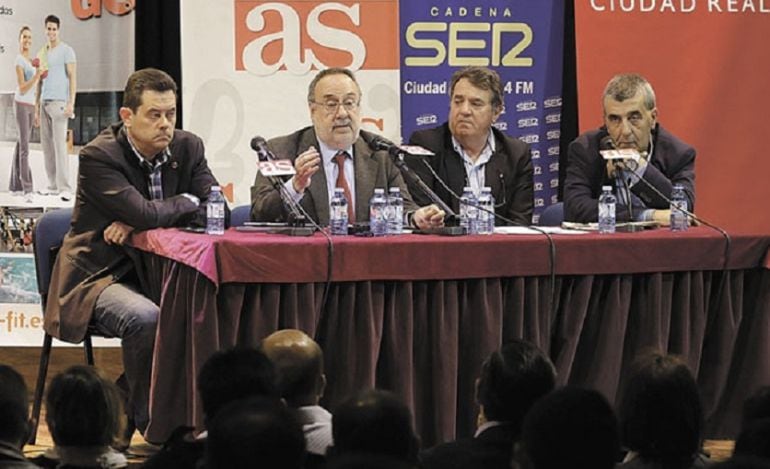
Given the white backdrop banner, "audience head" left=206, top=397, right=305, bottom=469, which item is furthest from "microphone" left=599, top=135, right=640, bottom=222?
"audience head" left=206, top=397, right=305, bottom=469

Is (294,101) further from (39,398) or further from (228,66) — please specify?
(39,398)

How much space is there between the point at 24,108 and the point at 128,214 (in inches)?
71.1

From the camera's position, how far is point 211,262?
415 centimetres

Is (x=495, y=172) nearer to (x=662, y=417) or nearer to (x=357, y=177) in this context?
(x=357, y=177)

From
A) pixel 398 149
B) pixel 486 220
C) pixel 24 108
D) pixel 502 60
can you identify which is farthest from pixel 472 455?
pixel 24 108

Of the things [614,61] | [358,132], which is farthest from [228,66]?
[614,61]

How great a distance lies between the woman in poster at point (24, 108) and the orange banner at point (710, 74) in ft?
8.64

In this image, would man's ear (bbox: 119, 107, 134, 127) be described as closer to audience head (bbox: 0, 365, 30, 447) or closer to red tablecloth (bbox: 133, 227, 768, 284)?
red tablecloth (bbox: 133, 227, 768, 284)

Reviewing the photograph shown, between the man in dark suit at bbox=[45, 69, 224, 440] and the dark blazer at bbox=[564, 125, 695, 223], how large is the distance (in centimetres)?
147

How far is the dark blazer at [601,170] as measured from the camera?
5.39 m

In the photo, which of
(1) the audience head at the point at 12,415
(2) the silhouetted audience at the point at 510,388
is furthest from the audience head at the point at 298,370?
(1) the audience head at the point at 12,415

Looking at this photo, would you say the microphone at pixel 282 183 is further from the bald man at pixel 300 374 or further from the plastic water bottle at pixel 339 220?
the bald man at pixel 300 374

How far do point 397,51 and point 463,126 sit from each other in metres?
1.11

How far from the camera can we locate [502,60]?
6656 millimetres
